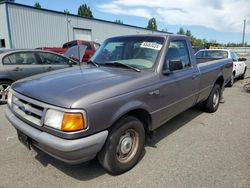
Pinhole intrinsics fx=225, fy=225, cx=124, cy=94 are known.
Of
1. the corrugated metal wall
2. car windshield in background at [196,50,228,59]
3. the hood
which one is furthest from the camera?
the corrugated metal wall

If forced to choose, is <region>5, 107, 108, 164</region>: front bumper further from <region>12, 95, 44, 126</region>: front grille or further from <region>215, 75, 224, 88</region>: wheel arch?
<region>215, 75, 224, 88</region>: wheel arch

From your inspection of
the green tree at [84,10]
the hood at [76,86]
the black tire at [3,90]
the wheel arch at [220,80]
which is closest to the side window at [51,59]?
the black tire at [3,90]

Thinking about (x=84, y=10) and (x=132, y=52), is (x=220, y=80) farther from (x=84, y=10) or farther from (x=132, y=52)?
(x=84, y=10)

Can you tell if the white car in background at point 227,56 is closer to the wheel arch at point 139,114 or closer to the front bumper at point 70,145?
the wheel arch at point 139,114

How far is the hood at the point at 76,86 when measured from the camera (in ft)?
8.08

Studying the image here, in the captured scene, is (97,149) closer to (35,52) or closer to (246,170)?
(246,170)

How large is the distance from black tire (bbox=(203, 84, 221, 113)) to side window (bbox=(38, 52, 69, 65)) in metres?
4.89

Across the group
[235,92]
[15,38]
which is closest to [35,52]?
[235,92]

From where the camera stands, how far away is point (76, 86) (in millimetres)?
2691

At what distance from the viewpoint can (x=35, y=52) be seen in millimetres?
7164

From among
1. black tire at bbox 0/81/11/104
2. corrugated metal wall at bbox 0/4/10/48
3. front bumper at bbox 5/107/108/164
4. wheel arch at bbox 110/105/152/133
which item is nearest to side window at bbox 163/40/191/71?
wheel arch at bbox 110/105/152/133

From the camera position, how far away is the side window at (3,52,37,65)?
6570 mm

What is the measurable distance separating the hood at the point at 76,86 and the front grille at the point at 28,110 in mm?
116

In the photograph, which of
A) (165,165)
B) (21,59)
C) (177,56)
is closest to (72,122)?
(165,165)
